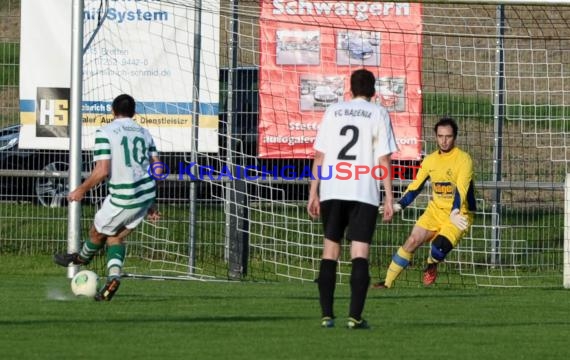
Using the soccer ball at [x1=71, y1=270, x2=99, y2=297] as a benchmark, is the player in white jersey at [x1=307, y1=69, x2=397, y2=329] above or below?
above

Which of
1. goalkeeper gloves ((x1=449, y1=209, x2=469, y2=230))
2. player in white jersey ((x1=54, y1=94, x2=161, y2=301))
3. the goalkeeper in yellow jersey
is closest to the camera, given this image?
player in white jersey ((x1=54, y1=94, x2=161, y2=301))

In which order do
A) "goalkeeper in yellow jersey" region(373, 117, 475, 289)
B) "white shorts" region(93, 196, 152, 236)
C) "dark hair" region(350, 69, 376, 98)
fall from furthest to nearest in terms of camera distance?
1. "goalkeeper in yellow jersey" region(373, 117, 475, 289)
2. "white shorts" region(93, 196, 152, 236)
3. "dark hair" region(350, 69, 376, 98)

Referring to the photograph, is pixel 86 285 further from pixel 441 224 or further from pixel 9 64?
pixel 9 64

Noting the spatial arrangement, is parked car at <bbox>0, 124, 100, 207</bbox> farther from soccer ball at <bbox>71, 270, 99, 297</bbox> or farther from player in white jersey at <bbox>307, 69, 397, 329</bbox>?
player in white jersey at <bbox>307, 69, 397, 329</bbox>

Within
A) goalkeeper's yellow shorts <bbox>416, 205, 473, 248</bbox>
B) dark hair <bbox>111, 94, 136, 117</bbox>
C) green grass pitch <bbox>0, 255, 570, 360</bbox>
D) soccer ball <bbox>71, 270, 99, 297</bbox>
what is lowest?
green grass pitch <bbox>0, 255, 570, 360</bbox>

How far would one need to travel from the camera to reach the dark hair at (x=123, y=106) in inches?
474

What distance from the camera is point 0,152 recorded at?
17.7 meters

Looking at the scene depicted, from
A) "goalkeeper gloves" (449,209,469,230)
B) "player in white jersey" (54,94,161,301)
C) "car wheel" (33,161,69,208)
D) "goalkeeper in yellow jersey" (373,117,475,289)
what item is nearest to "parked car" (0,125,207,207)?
"car wheel" (33,161,69,208)

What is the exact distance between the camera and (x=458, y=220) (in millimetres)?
14164

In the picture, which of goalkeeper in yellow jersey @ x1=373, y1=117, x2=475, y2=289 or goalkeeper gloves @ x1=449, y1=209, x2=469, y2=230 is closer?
goalkeeper gloves @ x1=449, y1=209, x2=469, y2=230

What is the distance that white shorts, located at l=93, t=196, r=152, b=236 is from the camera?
12.1m

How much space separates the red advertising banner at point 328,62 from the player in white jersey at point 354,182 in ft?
20.6

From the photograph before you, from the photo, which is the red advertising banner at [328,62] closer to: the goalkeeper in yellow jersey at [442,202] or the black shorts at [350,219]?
the goalkeeper in yellow jersey at [442,202]

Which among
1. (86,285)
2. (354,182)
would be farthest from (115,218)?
(354,182)
